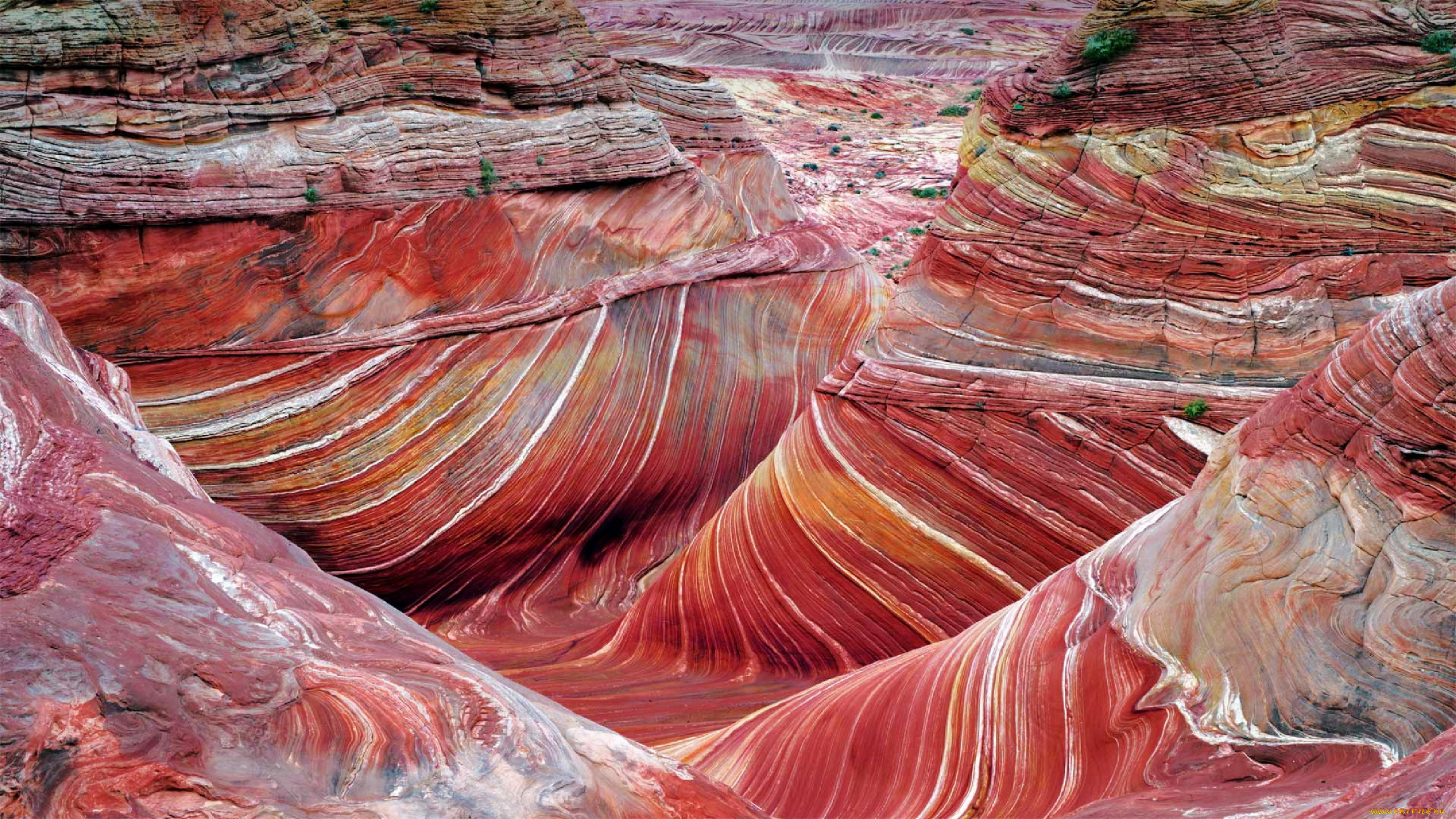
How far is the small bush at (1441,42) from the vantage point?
292 inches

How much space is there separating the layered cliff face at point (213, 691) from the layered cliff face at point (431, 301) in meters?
4.95

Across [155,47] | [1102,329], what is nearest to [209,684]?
[1102,329]

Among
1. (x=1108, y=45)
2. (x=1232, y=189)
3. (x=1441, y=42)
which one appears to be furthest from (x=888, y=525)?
(x=1441, y=42)

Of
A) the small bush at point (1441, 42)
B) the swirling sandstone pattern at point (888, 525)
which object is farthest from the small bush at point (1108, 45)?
the swirling sandstone pattern at point (888, 525)

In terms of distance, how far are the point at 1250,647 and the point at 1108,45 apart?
4.64 m

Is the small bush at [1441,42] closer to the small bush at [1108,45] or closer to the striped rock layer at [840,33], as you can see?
the small bush at [1108,45]

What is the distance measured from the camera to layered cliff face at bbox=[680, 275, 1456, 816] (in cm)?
442

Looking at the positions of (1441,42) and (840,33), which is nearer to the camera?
(1441,42)

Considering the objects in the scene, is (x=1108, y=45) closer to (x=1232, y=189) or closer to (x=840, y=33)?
(x=1232, y=189)

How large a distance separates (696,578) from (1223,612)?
523 centimetres

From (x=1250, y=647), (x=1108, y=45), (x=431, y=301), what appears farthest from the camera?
(x=431, y=301)

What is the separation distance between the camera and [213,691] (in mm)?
4117

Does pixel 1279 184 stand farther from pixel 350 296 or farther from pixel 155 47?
pixel 155 47

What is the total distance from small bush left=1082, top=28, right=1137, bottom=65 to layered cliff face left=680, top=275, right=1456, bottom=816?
3439 millimetres
